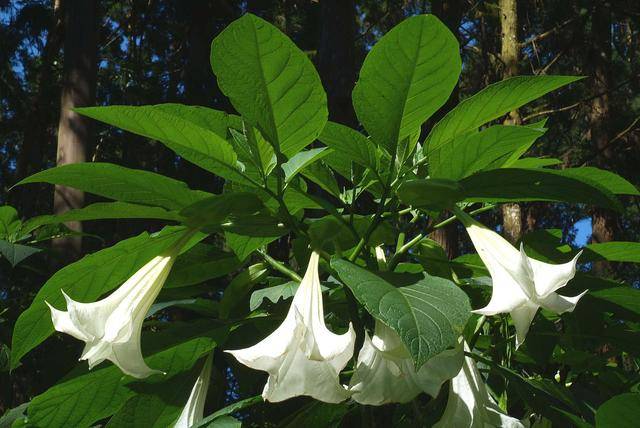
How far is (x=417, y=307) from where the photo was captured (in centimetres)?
64

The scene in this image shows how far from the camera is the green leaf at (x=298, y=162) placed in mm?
817

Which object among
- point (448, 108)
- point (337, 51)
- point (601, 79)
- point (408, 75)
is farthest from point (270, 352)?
point (601, 79)

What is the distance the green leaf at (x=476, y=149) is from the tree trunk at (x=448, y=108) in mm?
2612

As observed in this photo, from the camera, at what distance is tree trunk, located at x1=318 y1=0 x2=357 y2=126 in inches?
113

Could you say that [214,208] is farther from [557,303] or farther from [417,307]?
[557,303]

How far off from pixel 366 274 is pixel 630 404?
12.1 inches

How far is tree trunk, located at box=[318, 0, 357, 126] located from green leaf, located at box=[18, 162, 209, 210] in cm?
192

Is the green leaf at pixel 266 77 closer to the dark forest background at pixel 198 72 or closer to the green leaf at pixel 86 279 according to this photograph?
the green leaf at pixel 86 279

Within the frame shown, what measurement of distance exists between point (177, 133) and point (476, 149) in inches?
14.3

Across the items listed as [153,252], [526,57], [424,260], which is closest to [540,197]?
[424,260]

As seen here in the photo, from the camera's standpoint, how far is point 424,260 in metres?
1.01

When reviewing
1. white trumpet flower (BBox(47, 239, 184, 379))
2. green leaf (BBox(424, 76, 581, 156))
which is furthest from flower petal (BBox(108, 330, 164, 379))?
green leaf (BBox(424, 76, 581, 156))

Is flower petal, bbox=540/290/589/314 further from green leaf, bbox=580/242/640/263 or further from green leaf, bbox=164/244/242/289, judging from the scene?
green leaf, bbox=164/244/242/289

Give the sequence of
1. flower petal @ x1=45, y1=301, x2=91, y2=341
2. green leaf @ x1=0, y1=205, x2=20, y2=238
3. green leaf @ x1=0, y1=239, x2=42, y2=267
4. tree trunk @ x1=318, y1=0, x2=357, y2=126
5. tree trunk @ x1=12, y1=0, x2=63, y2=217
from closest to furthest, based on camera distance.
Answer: flower petal @ x1=45, y1=301, x2=91, y2=341 → green leaf @ x1=0, y1=239, x2=42, y2=267 → green leaf @ x1=0, y1=205, x2=20, y2=238 → tree trunk @ x1=318, y1=0, x2=357, y2=126 → tree trunk @ x1=12, y1=0, x2=63, y2=217
